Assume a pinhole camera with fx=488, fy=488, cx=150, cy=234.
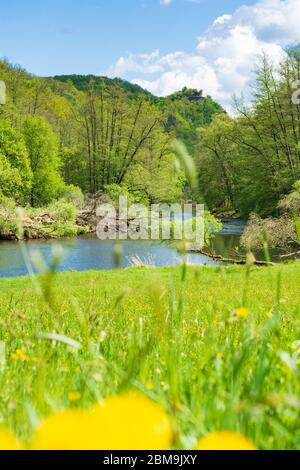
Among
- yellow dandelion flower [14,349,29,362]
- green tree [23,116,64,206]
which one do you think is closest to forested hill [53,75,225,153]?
green tree [23,116,64,206]

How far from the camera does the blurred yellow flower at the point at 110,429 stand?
376mm

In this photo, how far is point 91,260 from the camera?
29203 millimetres

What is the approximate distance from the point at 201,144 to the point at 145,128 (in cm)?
774

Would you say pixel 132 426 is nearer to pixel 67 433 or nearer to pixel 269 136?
pixel 67 433

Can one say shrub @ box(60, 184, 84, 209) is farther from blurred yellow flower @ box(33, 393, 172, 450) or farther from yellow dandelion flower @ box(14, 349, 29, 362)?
blurred yellow flower @ box(33, 393, 172, 450)

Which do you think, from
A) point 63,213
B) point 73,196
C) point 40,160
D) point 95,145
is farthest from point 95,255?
point 95,145

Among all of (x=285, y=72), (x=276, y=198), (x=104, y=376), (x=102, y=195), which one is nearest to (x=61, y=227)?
(x=102, y=195)

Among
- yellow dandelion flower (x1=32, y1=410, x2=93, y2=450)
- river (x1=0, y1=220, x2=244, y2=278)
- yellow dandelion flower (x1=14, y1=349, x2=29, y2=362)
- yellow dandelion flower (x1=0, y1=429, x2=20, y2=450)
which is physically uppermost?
yellow dandelion flower (x1=32, y1=410, x2=93, y2=450)

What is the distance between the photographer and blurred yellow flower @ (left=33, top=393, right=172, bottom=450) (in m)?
0.38

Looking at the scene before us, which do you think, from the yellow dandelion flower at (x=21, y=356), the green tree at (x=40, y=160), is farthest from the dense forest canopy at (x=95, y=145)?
the yellow dandelion flower at (x=21, y=356)

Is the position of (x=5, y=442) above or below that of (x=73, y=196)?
below

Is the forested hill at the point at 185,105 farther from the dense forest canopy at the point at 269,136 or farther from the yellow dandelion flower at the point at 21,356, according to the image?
the yellow dandelion flower at the point at 21,356

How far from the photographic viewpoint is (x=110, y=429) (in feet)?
1.28
